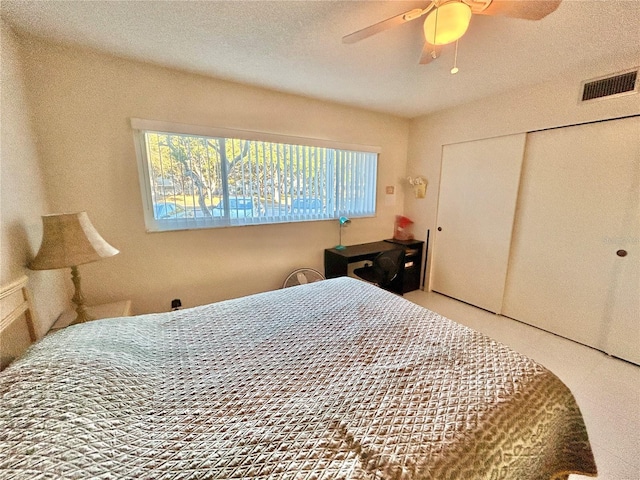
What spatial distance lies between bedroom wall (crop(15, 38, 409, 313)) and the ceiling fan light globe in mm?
1716

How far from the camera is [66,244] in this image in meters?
1.47

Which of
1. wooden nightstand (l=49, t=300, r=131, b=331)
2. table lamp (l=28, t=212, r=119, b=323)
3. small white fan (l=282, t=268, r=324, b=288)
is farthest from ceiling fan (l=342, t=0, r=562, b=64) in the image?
wooden nightstand (l=49, t=300, r=131, b=331)

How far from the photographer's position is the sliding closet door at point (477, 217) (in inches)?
107

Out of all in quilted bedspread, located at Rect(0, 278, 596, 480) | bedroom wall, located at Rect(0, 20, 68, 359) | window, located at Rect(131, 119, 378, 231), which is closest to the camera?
quilted bedspread, located at Rect(0, 278, 596, 480)

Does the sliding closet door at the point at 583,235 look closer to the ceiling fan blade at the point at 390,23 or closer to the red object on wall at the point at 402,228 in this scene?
the red object on wall at the point at 402,228

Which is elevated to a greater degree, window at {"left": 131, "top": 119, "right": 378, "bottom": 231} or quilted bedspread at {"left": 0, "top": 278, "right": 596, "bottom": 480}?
window at {"left": 131, "top": 119, "right": 378, "bottom": 231}

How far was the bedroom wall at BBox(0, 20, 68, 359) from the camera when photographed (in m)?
1.29

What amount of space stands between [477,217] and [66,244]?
3653mm

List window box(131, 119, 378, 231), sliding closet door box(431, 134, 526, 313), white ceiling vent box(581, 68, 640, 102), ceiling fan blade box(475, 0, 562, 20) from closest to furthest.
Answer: ceiling fan blade box(475, 0, 562, 20), white ceiling vent box(581, 68, 640, 102), window box(131, 119, 378, 231), sliding closet door box(431, 134, 526, 313)

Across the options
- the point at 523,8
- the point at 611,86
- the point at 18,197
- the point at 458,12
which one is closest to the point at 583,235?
the point at 611,86

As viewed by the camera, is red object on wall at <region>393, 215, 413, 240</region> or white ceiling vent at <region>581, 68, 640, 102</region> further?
red object on wall at <region>393, 215, 413, 240</region>

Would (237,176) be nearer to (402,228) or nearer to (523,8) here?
(523,8)

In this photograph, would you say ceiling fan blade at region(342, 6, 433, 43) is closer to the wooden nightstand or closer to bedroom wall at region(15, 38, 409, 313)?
bedroom wall at region(15, 38, 409, 313)

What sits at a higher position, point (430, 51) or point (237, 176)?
point (430, 51)
